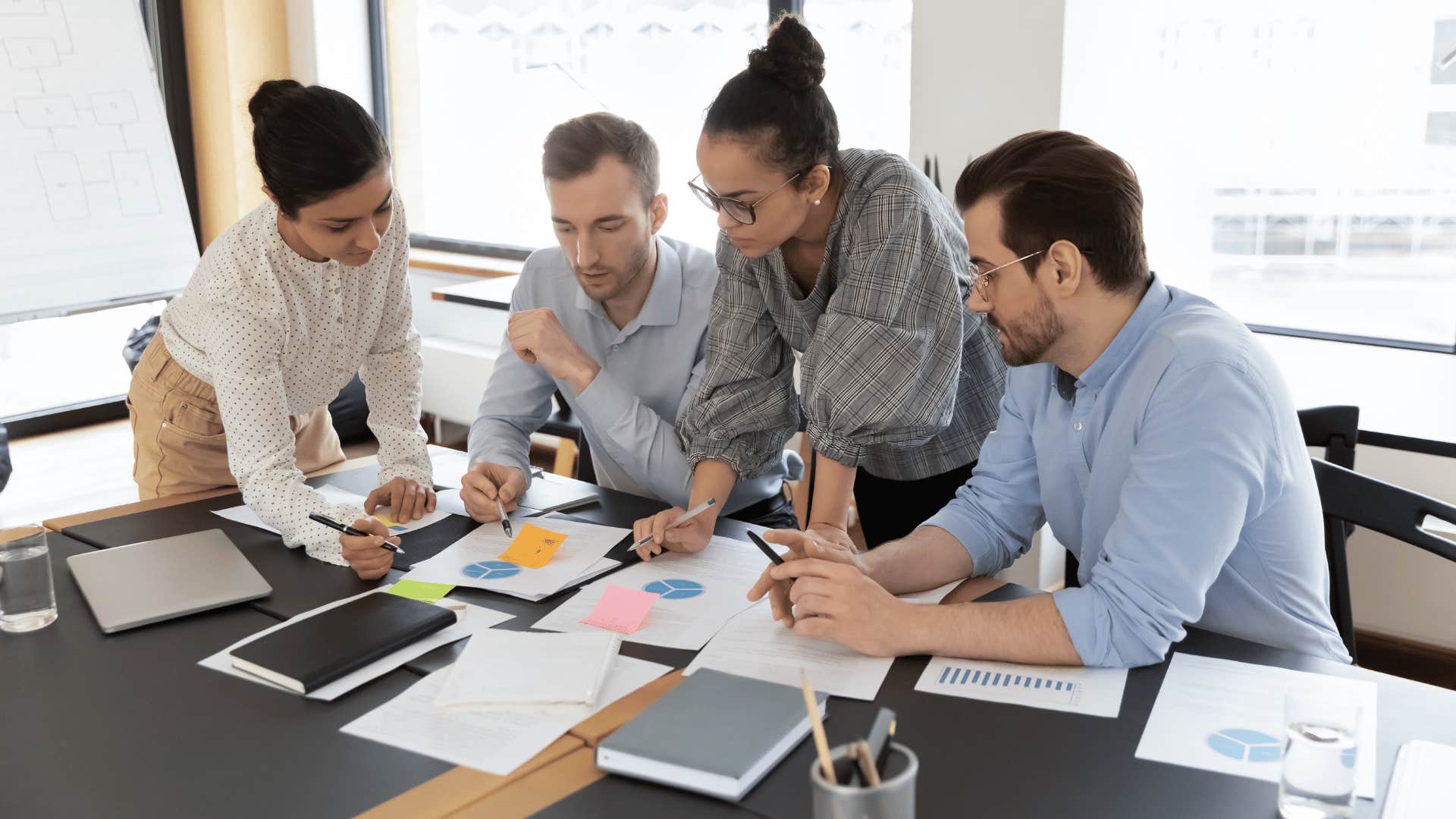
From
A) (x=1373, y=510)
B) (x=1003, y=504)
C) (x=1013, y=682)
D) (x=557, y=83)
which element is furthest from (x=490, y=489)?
(x=557, y=83)

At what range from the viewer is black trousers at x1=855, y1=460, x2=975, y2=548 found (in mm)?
2004

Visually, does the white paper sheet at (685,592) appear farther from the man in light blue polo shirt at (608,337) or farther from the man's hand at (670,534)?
the man in light blue polo shirt at (608,337)

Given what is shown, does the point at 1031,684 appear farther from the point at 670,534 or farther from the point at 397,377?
the point at 397,377

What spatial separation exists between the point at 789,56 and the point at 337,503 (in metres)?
1.00

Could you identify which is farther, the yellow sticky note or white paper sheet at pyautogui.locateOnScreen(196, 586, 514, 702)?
the yellow sticky note

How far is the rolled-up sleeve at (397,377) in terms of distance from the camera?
202 centimetres

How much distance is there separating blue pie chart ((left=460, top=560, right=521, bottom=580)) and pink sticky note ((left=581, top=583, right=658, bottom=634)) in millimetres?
163

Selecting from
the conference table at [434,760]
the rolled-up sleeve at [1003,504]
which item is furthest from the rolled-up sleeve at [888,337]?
the conference table at [434,760]

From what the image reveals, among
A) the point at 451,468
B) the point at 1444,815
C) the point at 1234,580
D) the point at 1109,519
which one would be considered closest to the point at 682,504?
the point at 451,468

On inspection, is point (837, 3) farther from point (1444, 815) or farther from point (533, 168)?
point (1444, 815)

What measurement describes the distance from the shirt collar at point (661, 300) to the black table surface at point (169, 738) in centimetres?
90

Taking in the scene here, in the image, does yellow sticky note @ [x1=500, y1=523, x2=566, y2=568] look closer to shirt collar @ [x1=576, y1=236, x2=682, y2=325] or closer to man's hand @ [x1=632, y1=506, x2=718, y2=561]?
man's hand @ [x1=632, y1=506, x2=718, y2=561]

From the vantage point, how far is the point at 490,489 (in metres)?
1.82

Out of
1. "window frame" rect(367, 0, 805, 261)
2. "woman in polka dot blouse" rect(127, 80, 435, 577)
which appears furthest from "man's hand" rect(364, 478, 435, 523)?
"window frame" rect(367, 0, 805, 261)
